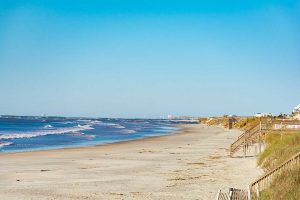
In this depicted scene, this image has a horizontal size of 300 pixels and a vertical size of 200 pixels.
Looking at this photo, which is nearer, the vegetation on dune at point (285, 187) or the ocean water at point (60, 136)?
the vegetation on dune at point (285, 187)

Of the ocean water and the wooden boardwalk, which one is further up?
the wooden boardwalk

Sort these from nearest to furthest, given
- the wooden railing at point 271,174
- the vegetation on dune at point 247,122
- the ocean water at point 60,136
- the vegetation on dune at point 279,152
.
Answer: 1. the wooden railing at point 271,174
2. the vegetation on dune at point 279,152
3. the ocean water at point 60,136
4. the vegetation on dune at point 247,122

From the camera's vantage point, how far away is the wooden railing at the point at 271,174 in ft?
43.4

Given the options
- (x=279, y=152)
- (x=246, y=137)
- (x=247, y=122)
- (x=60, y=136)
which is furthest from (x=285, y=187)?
(x=247, y=122)

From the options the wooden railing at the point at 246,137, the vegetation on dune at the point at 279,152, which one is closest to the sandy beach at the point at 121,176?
the vegetation on dune at the point at 279,152

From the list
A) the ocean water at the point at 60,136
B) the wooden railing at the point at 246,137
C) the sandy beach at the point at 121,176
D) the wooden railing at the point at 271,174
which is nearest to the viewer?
the wooden railing at the point at 271,174

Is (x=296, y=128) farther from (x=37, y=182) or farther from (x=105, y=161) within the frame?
(x=37, y=182)

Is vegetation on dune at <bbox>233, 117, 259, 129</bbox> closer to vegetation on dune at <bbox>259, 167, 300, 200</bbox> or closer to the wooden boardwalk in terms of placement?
the wooden boardwalk

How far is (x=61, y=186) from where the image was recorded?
17.0 meters

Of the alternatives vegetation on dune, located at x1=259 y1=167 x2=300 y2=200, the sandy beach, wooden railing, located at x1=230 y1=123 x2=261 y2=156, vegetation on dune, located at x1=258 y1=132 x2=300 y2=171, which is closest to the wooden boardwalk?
wooden railing, located at x1=230 y1=123 x2=261 y2=156

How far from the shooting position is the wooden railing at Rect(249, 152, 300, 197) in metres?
13.2

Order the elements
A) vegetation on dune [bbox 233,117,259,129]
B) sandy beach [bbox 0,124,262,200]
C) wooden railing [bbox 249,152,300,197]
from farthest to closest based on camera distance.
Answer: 1. vegetation on dune [bbox 233,117,259,129]
2. sandy beach [bbox 0,124,262,200]
3. wooden railing [bbox 249,152,300,197]

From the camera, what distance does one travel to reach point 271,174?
13930 millimetres

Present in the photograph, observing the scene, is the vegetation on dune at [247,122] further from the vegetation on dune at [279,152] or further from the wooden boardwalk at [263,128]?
the vegetation on dune at [279,152]
